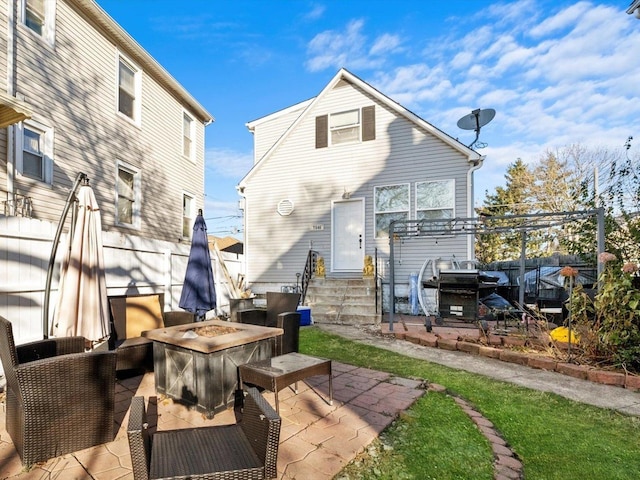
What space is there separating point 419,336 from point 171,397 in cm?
435

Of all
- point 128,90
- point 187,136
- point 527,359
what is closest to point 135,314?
point 527,359

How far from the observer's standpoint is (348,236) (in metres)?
10.4

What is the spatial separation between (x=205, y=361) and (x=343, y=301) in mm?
6103

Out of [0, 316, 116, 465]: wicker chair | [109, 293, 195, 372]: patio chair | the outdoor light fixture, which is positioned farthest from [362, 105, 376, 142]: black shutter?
[0, 316, 116, 465]: wicker chair

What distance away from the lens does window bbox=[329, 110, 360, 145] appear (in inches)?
413

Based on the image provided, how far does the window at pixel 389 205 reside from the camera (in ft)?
32.2

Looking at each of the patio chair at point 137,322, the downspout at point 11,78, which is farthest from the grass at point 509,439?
the downspout at point 11,78

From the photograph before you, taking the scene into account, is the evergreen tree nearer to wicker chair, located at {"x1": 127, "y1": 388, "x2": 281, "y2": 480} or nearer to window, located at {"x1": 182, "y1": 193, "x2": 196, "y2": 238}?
window, located at {"x1": 182, "y1": 193, "x2": 196, "y2": 238}

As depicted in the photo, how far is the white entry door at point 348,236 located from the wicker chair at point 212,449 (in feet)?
27.3

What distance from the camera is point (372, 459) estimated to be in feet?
7.52

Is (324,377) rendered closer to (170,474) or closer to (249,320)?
(249,320)

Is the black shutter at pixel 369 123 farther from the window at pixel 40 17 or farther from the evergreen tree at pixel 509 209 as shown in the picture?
the evergreen tree at pixel 509 209

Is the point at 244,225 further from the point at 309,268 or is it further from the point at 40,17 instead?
the point at 40,17

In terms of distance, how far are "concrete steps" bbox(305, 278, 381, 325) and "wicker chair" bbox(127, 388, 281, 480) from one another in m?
6.21
